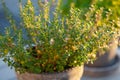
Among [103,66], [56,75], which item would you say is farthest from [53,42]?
[103,66]

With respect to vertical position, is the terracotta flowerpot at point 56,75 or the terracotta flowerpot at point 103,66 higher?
the terracotta flowerpot at point 103,66

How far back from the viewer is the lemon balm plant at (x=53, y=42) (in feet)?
5.39

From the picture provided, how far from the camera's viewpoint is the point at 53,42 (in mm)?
1644

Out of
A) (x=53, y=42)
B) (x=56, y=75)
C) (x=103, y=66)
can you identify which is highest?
(x=103, y=66)

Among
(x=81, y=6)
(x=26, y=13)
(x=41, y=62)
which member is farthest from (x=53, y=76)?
(x=81, y=6)

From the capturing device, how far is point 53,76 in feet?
5.39

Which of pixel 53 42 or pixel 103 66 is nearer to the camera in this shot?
pixel 53 42

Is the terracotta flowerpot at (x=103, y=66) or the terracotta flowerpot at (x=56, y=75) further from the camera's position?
the terracotta flowerpot at (x=103, y=66)

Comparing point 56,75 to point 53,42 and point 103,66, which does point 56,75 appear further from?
point 103,66

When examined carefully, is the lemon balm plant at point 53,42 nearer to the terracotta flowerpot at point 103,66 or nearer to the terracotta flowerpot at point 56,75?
the terracotta flowerpot at point 56,75

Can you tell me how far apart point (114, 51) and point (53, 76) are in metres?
0.81

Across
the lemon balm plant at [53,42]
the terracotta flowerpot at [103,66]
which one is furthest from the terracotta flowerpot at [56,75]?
the terracotta flowerpot at [103,66]

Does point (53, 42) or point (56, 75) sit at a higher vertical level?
point (53, 42)

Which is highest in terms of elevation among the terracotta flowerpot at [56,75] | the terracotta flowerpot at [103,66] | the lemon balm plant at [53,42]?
the terracotta flowerpot at [103,66]
